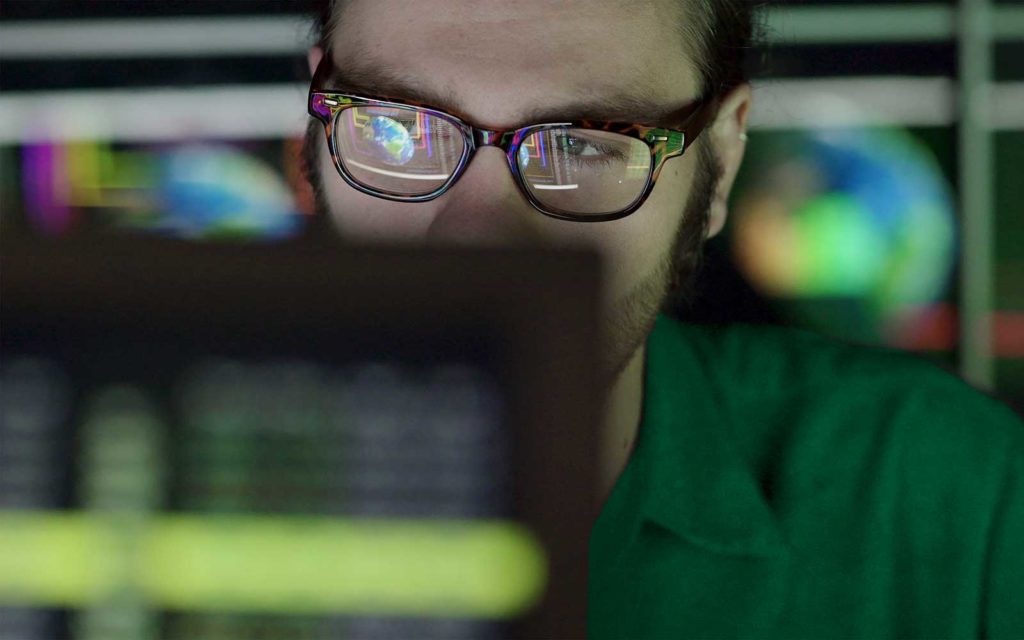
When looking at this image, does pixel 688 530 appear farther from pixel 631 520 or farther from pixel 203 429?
pixel 203 429

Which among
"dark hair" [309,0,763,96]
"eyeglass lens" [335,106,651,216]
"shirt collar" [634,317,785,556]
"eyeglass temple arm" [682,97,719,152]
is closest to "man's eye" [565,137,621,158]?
"eyeglass lens" [335,106,651,216]

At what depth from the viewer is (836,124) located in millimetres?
3516

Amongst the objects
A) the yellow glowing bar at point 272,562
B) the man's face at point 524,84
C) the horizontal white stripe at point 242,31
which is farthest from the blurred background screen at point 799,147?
the yellow glowing bar at point 272,562

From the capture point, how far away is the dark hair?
4.36ft

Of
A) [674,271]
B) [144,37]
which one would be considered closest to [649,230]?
[674,271]

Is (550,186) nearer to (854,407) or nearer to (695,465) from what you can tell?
(695,465)

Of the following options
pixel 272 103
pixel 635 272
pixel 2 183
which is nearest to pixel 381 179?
pixel 635 272

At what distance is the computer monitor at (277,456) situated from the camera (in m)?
0.41

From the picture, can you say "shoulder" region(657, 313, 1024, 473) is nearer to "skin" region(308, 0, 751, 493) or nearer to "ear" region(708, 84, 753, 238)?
"ear" region(708, 84, 753, 238)

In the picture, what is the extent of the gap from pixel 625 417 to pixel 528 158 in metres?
0.42

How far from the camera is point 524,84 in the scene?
113 centimetres

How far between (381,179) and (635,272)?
0.31 metres

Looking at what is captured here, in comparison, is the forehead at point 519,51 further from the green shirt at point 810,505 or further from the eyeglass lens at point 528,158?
the green shirt at point 810,505

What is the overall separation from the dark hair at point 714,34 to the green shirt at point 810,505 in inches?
14.9
